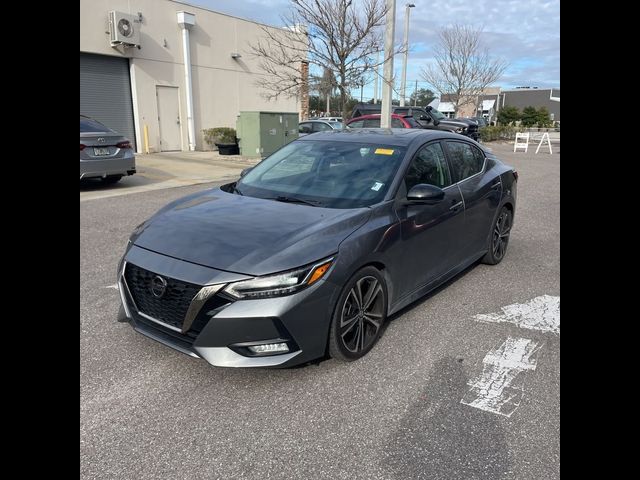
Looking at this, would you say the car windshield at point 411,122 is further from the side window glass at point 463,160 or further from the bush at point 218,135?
the side window glass at point 463,160

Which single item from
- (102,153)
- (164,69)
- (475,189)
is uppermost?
(164,69)

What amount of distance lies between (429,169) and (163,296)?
8.13ft

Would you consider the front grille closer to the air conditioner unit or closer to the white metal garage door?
the white metal garage door

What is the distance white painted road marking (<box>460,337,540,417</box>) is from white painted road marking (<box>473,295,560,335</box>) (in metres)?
0.32

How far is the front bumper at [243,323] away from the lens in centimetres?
277

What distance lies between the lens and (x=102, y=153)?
9.95 meters

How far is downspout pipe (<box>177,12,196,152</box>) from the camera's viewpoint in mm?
19016

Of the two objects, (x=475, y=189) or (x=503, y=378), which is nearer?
(x=503, y=378)

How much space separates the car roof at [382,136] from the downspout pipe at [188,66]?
16.5 metres

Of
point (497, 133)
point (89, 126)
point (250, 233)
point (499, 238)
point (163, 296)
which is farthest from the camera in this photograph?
point (497, 133)

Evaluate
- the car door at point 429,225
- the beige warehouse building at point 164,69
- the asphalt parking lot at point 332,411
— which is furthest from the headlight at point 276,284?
the beige warehouse building at point 164,69

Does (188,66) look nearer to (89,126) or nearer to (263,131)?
(263,131)

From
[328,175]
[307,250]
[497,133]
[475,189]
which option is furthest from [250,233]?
[497,133]
